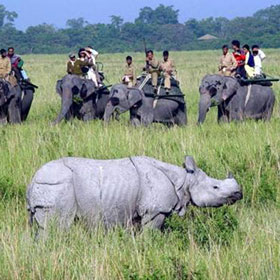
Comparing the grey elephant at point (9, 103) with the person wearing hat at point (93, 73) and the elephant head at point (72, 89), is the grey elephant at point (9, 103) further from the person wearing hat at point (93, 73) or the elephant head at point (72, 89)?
the person wearing hat at point (93, 73)

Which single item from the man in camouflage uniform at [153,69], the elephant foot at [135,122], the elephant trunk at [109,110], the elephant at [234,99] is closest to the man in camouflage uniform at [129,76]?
the man in camouflage uniform at [153,69]

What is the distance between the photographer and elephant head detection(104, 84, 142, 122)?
16.1m

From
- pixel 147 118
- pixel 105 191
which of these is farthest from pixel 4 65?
pixel 105 191

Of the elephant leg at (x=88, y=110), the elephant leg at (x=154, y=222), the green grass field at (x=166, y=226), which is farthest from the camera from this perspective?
the elephant leg at (x=88, y=110)

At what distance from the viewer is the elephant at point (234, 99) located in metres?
16.2

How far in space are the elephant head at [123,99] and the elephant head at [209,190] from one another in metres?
8.19

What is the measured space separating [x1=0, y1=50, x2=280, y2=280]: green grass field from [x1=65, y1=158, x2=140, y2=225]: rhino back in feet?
0.62

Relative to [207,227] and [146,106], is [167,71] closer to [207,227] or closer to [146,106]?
[146,106]

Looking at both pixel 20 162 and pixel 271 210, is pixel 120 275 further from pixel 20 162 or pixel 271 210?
pixel 20 162

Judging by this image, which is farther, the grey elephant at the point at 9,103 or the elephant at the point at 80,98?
the elephant at the point at 80,98

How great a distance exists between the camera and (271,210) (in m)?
8.77

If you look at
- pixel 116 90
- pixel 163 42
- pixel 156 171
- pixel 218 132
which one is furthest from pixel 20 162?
pixel 163 42

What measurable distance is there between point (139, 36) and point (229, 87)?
76.6 metres

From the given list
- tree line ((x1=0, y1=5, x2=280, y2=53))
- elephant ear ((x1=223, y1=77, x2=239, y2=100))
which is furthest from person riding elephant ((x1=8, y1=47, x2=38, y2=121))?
tree line ((x1=0, y1=5, x2=280, y2=53))
